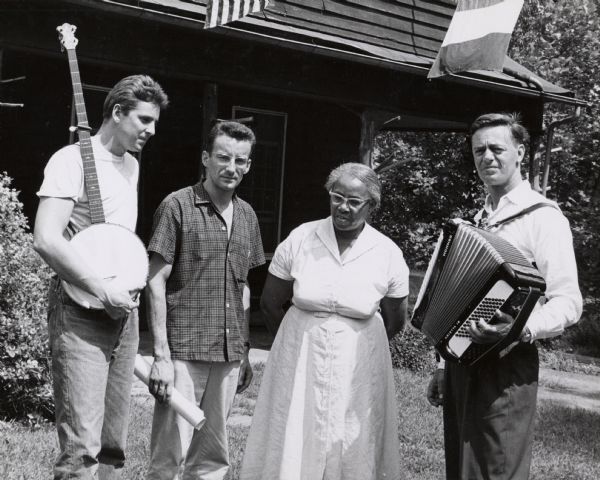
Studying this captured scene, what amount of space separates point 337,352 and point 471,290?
0.85 metres

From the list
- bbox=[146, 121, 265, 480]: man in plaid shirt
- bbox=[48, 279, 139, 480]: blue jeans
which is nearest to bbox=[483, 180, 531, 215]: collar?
bbox=[146, 121, 265, 480]: man in plaid shirt

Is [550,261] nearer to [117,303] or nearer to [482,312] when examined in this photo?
[482,312]

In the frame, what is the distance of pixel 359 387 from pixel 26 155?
20.1 ft

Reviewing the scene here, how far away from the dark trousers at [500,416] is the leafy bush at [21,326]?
11.0 ft

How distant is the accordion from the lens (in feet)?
10.4

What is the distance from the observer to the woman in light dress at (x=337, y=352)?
3.94 meters

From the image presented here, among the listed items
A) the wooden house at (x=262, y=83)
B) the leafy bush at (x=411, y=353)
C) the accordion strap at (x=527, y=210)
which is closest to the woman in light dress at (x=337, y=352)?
the accordion strap at (x=527, y=210)

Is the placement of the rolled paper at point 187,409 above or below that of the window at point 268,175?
below

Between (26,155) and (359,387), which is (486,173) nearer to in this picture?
(359,387)

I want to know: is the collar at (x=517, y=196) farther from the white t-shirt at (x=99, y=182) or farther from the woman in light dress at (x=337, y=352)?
the white t-shirt at (x=99, y=182)

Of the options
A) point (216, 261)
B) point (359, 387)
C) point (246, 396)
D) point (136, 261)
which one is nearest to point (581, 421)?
point (246, 396)

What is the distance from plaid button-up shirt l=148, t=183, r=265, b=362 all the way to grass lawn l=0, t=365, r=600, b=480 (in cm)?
121

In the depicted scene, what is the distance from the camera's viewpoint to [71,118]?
9.06 meters

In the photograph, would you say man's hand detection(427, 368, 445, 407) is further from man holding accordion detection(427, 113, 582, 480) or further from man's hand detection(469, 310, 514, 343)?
man's hand detection(469, 310, 514, 343)
